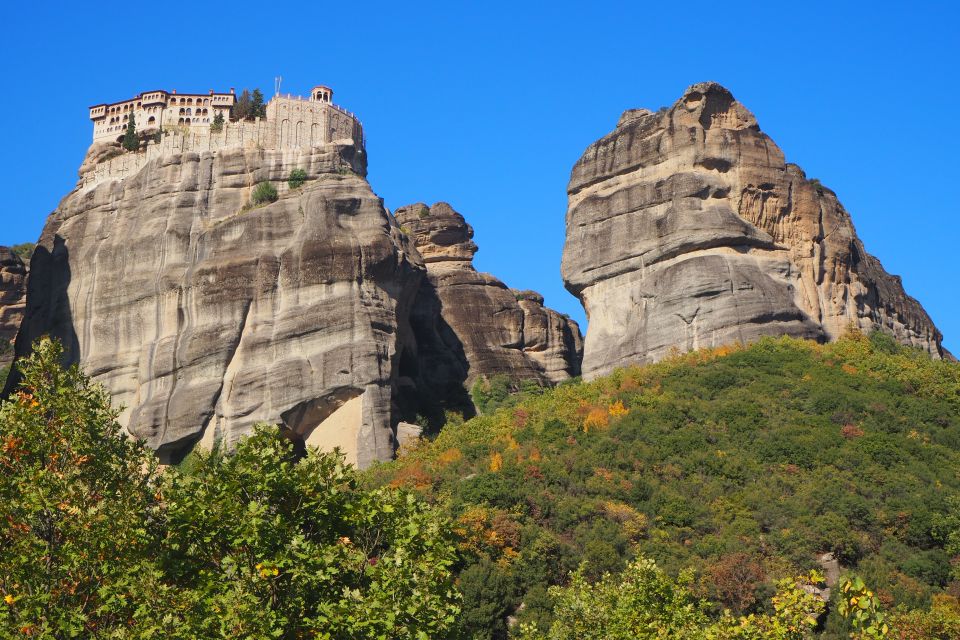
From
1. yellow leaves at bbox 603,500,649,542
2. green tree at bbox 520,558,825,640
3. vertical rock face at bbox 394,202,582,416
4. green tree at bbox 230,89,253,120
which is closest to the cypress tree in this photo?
green tree at bbox 230,89,253,120

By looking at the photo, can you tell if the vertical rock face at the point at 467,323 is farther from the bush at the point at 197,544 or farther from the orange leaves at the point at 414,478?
the bush at the point at 197,544

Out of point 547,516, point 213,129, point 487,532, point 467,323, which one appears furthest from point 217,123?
point 487,532

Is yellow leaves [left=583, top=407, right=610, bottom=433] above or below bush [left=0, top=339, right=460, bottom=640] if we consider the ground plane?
above

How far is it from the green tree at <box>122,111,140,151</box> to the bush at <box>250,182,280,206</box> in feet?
28.1

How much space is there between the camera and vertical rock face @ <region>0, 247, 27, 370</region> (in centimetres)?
8950

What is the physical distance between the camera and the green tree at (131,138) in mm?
76625

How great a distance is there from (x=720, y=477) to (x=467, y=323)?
29846 mm

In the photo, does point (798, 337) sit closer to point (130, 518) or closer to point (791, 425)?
point (791, 425)

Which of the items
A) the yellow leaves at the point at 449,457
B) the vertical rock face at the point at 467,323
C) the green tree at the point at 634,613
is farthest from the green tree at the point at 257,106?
the green tree at the point at 634,613

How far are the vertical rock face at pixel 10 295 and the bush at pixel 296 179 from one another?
2539 centimetres

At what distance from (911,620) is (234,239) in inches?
1599

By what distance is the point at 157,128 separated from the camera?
3034 inches

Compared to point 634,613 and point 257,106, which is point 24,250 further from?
point 634,613

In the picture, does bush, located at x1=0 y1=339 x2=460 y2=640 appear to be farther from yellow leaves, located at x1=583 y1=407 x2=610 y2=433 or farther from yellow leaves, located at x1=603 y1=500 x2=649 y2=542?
yellow leaves, located at x1=583 y1=407 x2=610 y2=433
